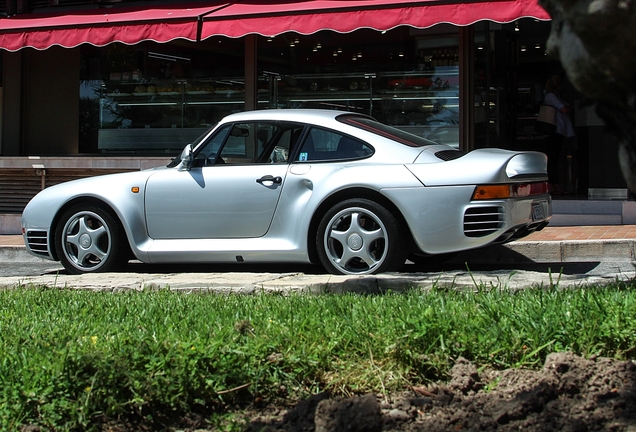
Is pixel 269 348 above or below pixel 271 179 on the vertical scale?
below

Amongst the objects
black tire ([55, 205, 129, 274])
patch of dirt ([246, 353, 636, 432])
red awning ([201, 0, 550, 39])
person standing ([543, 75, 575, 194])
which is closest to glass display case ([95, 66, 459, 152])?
red awning ([201, 0, 550, 39])

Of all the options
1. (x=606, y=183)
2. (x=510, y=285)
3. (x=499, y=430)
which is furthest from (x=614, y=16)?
(x=606, y=183)

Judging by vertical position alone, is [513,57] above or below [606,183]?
above

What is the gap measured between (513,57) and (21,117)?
8589 mm

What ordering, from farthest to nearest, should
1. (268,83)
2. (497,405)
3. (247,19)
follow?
(268,83) → (247,19) → (497,405)

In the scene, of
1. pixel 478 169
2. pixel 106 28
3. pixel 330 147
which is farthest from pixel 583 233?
pixel 106 28

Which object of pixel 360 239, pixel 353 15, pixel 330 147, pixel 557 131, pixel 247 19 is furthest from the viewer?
pixel 557 131

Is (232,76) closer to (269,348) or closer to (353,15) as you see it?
(353,15)

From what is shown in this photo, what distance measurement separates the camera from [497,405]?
304 centimetres

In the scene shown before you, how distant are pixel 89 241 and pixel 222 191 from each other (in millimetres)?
1322

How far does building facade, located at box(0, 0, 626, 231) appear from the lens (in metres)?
10.7

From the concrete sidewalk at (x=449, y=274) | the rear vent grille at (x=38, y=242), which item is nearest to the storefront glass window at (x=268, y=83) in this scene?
the concrete sidewalk at (x=449, y=274)

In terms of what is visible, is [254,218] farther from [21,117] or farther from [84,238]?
[21,117]

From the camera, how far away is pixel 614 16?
6.81ft
